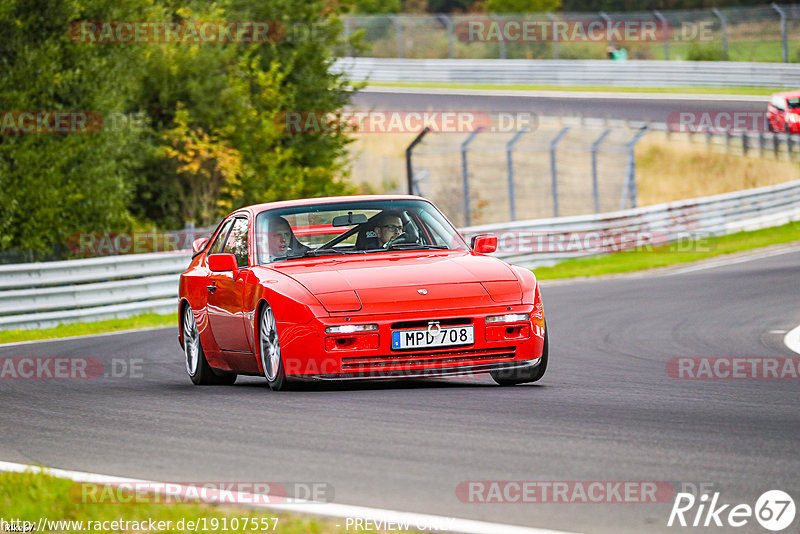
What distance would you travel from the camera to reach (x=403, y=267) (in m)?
8.82

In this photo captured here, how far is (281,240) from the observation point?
9.57m

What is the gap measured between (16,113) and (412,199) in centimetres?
1529

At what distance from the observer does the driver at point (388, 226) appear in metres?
9.62

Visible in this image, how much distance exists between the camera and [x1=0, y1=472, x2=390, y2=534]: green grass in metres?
4.85

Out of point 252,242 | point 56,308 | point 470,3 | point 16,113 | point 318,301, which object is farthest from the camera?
point 470,3

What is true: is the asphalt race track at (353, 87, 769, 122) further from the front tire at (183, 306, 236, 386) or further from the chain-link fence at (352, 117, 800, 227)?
the front tire at (183, 306, 236, 386)

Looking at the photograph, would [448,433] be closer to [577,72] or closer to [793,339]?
[793,339]

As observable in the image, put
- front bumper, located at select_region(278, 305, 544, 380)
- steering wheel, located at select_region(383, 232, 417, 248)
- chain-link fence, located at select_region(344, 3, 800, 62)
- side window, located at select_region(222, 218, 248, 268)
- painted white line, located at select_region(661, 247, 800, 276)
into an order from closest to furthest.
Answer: front bumper, located at select_region(278, 305, 544, 380) → steering wheel, located at select_region(383, 232, 417, 248) → side window, located at select_region(222, 218, 248, 268) → painted white line, located at select_region(661, 247, 800, 276) → chain-link fence, located at select_region(344, 3, 800, 62)

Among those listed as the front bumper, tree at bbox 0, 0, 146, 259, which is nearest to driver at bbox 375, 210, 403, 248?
the front bumper

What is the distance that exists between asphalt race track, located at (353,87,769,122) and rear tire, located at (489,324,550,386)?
33.1 meters

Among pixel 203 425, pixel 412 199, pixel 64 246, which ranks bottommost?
pixel 64 246

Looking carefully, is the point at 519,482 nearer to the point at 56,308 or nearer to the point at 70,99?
the point at 56,308

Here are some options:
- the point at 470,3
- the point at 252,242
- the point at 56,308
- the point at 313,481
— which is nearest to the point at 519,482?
the point at 313,481

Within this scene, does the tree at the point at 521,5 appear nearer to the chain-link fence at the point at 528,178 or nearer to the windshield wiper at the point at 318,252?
the chain-link fence at the point at 528,178
